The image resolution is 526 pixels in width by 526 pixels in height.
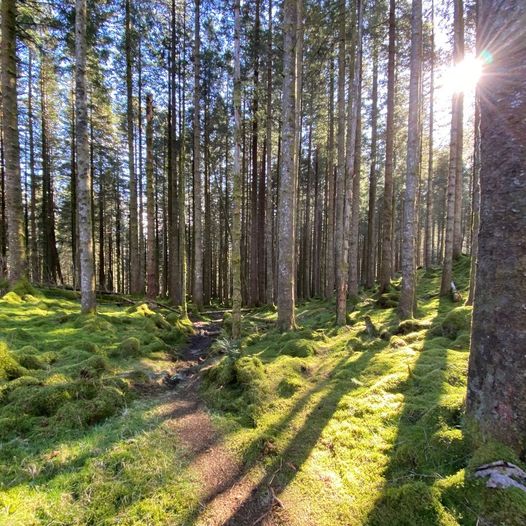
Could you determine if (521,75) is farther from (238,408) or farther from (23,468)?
(23,468)

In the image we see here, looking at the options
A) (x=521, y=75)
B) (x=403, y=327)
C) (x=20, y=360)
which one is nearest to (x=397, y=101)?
(x=403, y=327)

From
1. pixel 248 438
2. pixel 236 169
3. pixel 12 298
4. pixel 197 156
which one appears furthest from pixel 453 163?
pixel 12 298

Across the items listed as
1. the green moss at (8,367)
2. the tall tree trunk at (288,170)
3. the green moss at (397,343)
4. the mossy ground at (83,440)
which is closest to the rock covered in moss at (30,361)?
the mossy ground at (83,440)

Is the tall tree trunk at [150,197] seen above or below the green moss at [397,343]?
above

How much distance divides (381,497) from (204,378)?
3.57 metres

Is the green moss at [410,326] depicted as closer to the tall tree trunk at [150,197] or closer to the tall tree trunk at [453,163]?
the tall tree trunk at [453,163]

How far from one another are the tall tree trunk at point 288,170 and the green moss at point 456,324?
361 cm

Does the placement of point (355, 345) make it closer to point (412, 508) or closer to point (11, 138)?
point (412, 508)

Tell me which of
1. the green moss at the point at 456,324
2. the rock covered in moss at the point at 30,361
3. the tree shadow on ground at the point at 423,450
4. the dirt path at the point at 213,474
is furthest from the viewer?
the green moss at the point at 456,324

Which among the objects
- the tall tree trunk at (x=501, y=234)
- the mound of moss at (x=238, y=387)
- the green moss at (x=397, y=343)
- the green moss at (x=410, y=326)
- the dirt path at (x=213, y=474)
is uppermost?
the tall tree trunk at (x=501, y=234)

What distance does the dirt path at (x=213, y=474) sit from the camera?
259 centimetres

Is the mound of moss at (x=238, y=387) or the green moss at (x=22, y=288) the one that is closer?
the mound of moss at (x=238, y=387)

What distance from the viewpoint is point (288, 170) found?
8148 mm

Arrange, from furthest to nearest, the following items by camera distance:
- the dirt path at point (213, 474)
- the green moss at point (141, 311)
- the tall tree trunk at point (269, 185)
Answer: the tall tree trunk at point (269, 185) → the green moss at point (141, 311) → the dirt path at point (213, 474)
